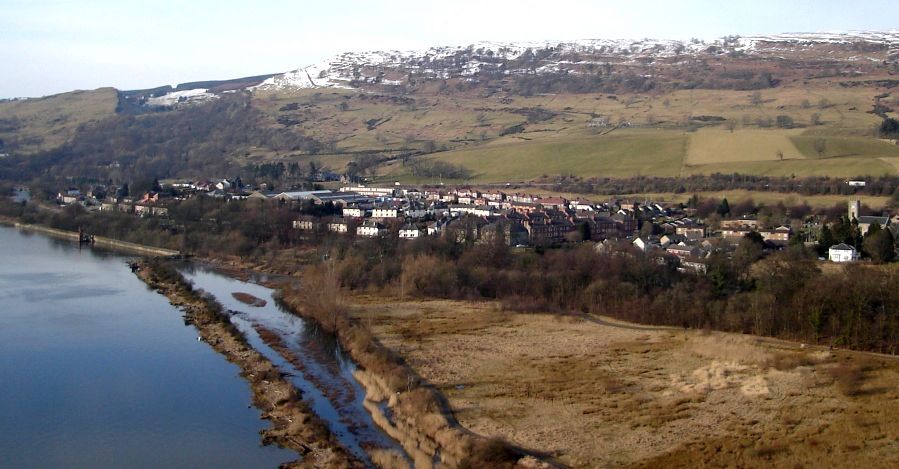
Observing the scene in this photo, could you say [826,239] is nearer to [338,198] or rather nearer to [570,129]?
[338,198]

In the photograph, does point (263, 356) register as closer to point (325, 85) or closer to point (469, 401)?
point (469, 401)

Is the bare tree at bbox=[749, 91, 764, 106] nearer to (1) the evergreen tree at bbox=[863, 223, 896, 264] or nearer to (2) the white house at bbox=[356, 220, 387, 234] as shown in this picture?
(2) the white house at bbox=[356, 220, 387, 234]

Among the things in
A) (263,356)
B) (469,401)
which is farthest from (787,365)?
(263,356)

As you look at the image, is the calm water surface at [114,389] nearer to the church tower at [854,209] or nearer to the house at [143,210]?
the house at [143,210]

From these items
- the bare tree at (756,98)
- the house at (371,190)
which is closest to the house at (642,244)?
the house at (371,190)

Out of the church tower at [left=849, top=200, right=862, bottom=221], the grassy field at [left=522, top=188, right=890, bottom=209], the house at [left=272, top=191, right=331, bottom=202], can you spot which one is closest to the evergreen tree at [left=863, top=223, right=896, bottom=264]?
the church tower at [left=849, top=200, right=862, bottom=221]

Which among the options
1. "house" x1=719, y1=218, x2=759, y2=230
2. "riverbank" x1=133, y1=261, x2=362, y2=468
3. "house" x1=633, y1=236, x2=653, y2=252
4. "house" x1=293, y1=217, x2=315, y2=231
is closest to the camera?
"riverbank" x1=133, y1=261, x2=362, y2=468

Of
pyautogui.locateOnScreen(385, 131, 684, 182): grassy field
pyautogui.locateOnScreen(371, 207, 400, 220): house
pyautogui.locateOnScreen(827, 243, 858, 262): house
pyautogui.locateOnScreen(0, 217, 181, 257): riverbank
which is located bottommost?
pyautogui.locateOnScreen(0, 217, 181, 257): riverbank
